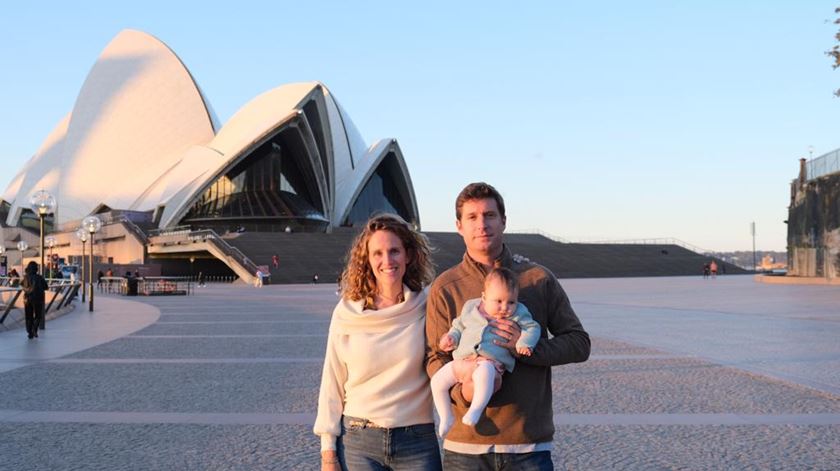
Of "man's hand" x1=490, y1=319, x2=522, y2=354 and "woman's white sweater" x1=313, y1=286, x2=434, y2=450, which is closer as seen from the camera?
"man's hand" x1=490, y1=319, x2=522, y2=354

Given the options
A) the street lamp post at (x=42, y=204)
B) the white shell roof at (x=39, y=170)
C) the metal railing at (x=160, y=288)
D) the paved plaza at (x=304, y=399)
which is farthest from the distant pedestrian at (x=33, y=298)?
the white shell roof at (x=39, y=170)

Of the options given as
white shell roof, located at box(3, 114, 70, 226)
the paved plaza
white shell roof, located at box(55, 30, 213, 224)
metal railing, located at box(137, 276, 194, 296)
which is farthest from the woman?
white shell roof, located at box(3, 114, 70, 226)

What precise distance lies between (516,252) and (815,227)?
47.7 feet

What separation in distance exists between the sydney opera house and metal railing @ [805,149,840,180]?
29.7 meters

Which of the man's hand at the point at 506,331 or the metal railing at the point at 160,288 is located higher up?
the man's hand at the point at 506,331

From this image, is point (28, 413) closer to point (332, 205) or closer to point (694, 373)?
point (694, 373)

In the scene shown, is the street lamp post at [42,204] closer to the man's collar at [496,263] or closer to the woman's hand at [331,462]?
the woman's hand at [331,462]

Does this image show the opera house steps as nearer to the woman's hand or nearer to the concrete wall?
the concrete wall

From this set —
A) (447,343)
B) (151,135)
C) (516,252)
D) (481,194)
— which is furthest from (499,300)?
(151,135)

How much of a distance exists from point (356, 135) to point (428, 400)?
194 feet

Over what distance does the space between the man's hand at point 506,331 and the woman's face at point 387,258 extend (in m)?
0.40

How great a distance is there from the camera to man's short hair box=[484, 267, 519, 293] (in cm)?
211

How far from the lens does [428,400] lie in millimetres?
2379

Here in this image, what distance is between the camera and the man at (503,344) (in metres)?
2.19
